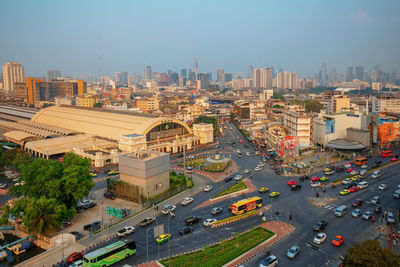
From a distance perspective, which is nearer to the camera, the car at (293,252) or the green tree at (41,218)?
the car at (293,252)

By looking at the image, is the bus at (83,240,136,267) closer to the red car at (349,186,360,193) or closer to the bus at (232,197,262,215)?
the bus at (232,197,262,215)

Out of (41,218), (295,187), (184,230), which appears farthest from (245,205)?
(41,218)

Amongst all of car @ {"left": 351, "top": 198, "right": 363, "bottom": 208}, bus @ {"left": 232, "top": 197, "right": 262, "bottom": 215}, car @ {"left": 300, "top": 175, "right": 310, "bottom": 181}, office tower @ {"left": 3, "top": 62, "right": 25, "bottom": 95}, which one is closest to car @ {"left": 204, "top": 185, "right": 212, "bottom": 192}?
bus @ {"left": 232, "top": 197, "right": 262, "bottom": 215}

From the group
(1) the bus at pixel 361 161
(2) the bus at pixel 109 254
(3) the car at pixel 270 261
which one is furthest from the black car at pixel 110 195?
(1) the bus at pixel 361 161

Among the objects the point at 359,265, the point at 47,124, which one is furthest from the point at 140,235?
the point at 47,124

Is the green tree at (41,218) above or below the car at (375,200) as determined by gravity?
above

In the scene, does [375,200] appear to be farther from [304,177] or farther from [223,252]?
[223,252]

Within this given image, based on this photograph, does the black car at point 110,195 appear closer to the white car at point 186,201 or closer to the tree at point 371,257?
the white car at point 186,201
